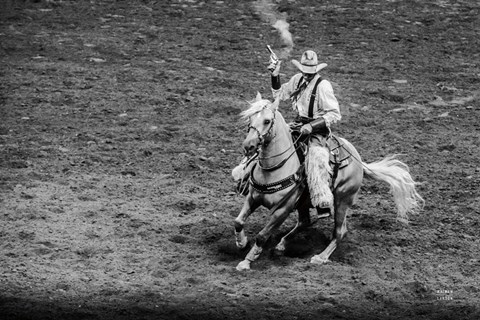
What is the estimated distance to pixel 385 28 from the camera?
1752 centimetres

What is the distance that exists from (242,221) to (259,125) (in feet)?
3.72

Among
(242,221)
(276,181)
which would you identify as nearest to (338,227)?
(276,181)

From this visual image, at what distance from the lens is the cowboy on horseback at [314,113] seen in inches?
398

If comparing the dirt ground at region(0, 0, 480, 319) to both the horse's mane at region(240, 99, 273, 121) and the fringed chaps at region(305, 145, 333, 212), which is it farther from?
the horse's mane at region(240, 99, 273, 121)

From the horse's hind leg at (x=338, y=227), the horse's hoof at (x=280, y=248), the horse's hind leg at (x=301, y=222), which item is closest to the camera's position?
the horse's hind leg at (x=338, y=227)

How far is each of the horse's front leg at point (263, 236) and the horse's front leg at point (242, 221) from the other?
155 millimetres

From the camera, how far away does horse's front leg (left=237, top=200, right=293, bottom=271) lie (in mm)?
10133

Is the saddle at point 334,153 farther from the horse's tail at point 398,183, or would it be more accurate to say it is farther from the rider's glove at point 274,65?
the rider's glove at point 274,65

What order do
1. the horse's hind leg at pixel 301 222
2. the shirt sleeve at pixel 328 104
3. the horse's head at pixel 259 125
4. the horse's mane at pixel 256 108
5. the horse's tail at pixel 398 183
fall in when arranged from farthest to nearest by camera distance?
the horse's tail at pixel 398 183, the horse's hind leg at pixel 301 222, the shirt sleeve at pixel 328 104, the horse's mane at pixel 256 108, the horse's head at pixel 259 125

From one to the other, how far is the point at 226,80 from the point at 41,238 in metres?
5.63

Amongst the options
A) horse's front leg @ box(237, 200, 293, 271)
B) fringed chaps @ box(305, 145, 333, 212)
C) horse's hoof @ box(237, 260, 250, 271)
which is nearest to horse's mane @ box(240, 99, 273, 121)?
fringed chaps @ box(305, 145, 333, 212)

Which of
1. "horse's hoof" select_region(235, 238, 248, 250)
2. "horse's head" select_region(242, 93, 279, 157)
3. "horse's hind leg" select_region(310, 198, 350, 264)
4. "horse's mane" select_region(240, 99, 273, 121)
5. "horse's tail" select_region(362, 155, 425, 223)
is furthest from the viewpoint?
"horse's tail" select_region(362, 155, 425, 223)

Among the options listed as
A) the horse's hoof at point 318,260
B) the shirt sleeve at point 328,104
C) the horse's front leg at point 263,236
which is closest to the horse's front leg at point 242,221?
the horse's front leg at point 263,236

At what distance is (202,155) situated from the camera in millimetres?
12938
